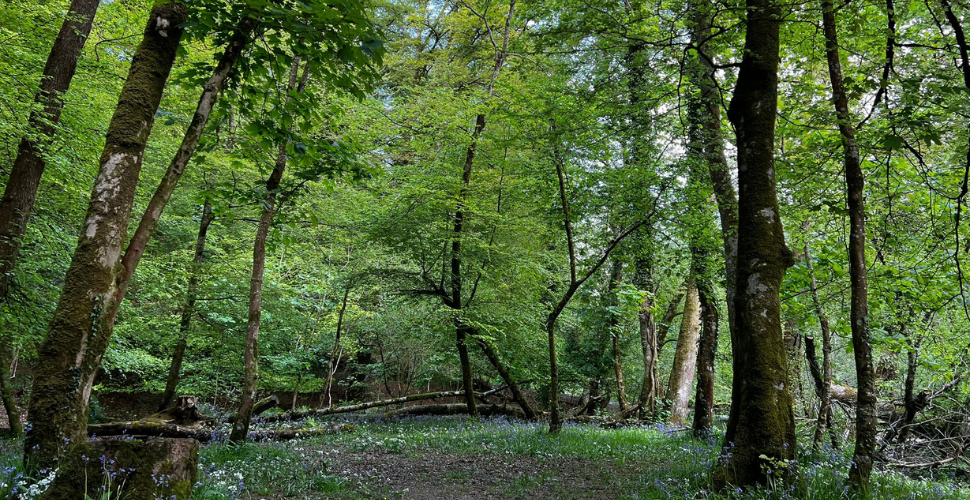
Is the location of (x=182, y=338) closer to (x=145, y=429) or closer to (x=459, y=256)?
(x=145, y=429)

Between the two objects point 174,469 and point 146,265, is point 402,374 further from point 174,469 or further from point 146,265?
point 174,469

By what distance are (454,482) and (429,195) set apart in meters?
7.03

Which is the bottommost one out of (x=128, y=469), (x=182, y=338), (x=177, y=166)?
(x=128, y=469)

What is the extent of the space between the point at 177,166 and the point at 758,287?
17.6ft

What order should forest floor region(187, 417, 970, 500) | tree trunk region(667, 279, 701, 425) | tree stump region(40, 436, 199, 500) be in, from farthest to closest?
tree trunk region(667, 279, 701, 425) → forest floor region(187, 417, 970, 500) → tree stump region(40, 436, 199, 500)

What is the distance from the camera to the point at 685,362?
12445 millimetres

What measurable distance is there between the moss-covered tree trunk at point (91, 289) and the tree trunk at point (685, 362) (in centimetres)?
1191

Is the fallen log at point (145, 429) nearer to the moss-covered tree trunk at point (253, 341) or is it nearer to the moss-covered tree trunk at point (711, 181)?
the moss-covered tree trunk at point (253, 341)

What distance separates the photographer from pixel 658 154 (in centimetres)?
830

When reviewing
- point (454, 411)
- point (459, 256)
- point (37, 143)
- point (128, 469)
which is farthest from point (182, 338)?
point (128, 469)

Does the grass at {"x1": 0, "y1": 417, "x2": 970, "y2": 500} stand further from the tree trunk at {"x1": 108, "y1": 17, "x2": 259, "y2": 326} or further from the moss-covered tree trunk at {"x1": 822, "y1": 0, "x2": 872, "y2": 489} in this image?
the tree trunk at {"x1": 108, "y1": 17, "x2": 259, "y2": 326}

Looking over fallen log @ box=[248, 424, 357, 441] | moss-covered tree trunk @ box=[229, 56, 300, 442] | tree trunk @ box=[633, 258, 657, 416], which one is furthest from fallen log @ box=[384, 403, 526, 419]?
moss-covered tree trunk @ box=[229, 56, 300, 442]

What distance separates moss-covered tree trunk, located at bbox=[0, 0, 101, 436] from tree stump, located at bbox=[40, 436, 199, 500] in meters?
5.59

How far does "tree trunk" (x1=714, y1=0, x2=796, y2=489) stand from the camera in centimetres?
423
